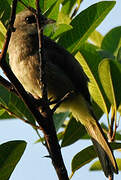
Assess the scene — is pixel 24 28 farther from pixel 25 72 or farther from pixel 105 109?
pixel 105 109

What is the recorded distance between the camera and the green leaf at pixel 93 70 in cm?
327

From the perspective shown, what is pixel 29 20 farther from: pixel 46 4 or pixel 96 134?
pixel 96 134

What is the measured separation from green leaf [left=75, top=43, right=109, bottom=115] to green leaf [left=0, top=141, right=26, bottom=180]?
88 cm

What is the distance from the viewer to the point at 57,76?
3.90 meters

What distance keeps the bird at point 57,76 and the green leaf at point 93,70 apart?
0.36 metres

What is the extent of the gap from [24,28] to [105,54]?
156 centimetres

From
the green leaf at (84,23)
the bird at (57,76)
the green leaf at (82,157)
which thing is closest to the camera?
the green leaf at (82,157)

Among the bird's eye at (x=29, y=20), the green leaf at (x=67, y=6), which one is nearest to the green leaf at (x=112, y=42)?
the green leaf at (x=67, y=6)

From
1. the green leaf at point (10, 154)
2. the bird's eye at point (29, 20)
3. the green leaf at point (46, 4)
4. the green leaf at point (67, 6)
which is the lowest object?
the green leaf at point (10, 154)

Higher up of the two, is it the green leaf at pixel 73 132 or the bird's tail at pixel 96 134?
the green leaf at pixel 73 132

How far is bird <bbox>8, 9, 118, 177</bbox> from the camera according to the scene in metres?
3.76

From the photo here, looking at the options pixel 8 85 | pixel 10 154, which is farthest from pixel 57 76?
pixel 8 85

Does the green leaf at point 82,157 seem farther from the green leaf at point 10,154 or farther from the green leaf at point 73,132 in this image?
the green leaf at point 10,154

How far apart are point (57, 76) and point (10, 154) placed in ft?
4.37
